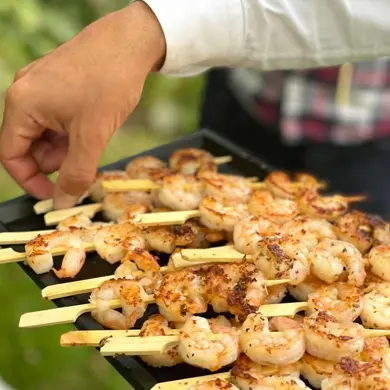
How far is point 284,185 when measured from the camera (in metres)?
2.19

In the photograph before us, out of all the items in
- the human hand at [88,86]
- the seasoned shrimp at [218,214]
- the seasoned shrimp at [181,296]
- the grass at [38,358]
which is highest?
the human hand at [88,86]

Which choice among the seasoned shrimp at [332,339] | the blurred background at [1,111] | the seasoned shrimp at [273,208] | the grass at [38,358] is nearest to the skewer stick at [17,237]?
the blurred background at [1,111]

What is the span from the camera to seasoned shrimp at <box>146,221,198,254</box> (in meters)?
1.96

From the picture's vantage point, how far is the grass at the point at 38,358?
3.04m

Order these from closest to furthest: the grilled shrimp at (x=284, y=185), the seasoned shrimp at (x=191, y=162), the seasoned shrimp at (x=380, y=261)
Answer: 1. the seasoned shrimp at (x=380, y=261)
2. the grilled shrimp at (x=284, y=185)
3. the seasoned shrimp at (x=191, y=162)

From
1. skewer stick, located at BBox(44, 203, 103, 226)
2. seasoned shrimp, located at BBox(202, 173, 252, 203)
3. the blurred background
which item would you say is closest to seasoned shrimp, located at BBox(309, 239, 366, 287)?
seasoned shrimp, located at BBox(202, 173, 252, 203)

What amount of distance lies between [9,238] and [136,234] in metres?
0.37

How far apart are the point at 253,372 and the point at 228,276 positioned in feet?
0.99

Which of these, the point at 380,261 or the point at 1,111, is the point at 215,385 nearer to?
the point at 380,261

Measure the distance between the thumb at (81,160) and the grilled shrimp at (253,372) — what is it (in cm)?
71

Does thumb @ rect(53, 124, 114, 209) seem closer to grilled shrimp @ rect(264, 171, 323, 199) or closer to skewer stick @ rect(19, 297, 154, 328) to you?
skewer stick @ rect(19, 297, 154, 328)

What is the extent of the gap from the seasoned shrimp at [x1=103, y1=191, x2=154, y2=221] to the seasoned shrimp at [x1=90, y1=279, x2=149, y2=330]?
399 millimetres

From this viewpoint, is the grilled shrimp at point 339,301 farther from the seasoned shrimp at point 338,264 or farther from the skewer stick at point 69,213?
the skewer stick at point 69,213

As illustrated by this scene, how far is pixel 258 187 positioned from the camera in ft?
7.39
